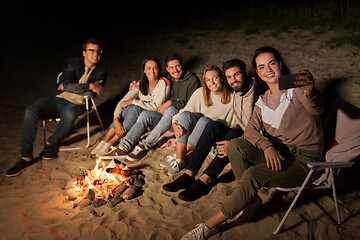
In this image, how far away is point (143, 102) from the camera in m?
4.02

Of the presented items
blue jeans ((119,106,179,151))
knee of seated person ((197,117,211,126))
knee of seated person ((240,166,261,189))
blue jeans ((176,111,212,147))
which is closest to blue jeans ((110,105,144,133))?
blue jeans ((119,106,179,151))

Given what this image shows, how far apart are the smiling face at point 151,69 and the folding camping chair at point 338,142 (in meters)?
2.22

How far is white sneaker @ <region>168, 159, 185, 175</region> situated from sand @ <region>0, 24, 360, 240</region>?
0.40ft

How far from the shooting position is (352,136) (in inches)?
94.3

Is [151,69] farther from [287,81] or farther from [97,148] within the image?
[287,81]

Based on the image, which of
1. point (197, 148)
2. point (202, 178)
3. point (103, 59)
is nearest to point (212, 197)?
point (202, 178)

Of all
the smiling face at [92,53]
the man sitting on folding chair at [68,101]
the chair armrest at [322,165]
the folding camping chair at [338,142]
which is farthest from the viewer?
the smiling face at [92,53]

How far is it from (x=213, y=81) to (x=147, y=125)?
1214 millimetres

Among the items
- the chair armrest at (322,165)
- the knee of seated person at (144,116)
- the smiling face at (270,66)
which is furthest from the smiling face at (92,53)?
the chair armrest at (322,165)

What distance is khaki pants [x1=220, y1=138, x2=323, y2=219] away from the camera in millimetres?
2123

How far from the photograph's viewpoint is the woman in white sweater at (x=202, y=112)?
3160mm

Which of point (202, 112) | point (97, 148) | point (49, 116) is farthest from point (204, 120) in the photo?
point (49, 116)

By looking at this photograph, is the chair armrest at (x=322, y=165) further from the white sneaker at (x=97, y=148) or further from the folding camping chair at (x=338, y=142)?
the white sneaker at (x=97, y=148)

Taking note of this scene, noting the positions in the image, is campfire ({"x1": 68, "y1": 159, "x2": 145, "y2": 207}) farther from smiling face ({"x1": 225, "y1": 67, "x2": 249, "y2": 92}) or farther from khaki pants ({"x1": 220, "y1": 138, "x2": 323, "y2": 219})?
smiling face ({"x1": 225, "y1": 67, "x2": 249, "y2": 92})
